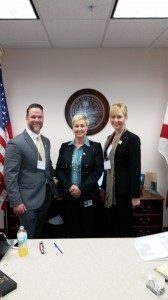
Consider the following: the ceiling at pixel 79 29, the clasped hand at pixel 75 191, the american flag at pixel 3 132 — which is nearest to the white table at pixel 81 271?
the clasped hand at pixel 75 191

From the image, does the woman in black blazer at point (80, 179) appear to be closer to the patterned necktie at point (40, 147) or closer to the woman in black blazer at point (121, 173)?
the woman in black blazer at point (121, 173)

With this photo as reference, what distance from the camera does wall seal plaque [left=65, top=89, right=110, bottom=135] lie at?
134 inches

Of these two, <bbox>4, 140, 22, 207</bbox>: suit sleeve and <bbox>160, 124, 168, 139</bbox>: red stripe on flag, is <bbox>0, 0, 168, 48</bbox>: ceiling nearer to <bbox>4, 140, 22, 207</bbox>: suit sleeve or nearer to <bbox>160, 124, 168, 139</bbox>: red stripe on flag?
<bbox>160, 124, 168, 139</bbox>: red stripe on flag

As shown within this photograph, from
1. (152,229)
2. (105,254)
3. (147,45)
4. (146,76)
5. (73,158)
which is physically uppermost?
(147,45)

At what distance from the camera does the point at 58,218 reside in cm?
302

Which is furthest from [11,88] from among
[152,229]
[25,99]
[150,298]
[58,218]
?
[150,298]

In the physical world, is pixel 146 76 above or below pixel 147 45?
below

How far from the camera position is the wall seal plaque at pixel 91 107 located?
3.39 m

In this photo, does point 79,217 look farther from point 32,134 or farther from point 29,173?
point 32,134

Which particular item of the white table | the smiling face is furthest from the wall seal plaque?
the white table

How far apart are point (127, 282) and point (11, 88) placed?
2750 millimetres

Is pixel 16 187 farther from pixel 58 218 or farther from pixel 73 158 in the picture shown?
pixel 58 218

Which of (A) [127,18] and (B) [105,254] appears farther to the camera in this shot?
(A) [127,18]

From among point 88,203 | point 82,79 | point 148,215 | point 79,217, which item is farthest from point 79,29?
point 148,215
